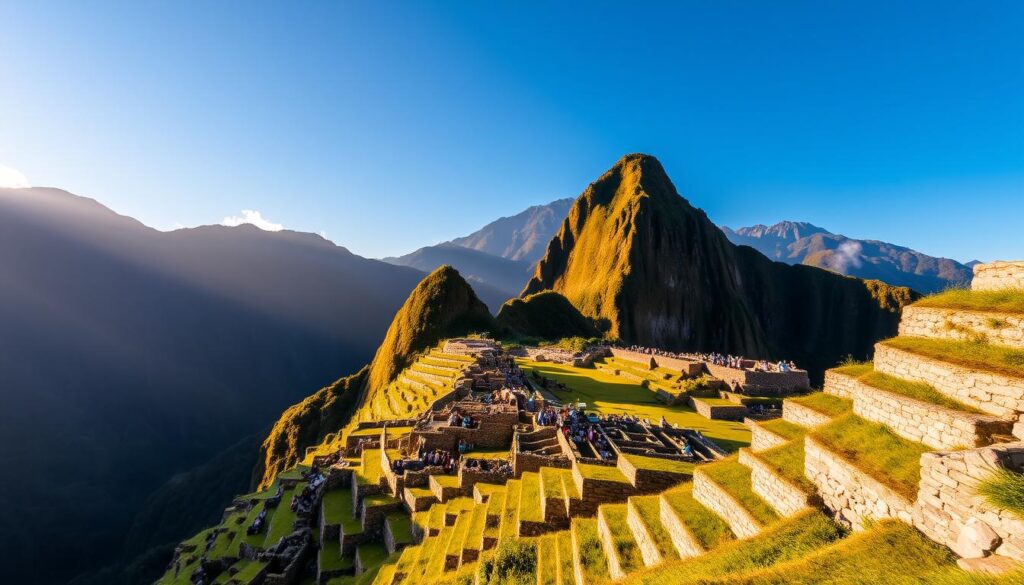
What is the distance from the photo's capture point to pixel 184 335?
143m

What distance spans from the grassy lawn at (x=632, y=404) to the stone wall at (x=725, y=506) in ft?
47.6

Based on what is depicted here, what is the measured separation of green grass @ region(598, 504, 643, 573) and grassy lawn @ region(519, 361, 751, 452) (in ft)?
48.0

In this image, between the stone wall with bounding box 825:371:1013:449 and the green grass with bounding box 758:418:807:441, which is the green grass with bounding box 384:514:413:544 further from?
the stone wall with bounding box 825:371:1013:449

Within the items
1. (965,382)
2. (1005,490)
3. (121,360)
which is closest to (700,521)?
(1005,490)

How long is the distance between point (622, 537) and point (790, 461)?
13.7 ft

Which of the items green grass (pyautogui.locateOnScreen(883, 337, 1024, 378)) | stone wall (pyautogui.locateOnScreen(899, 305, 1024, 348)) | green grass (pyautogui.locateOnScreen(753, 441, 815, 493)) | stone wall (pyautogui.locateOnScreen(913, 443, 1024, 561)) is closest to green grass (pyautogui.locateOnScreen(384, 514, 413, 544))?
green grass (pyautogui.locateOnScreen(753, 441, 815, 493))

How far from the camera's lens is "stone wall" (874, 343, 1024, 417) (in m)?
6.68

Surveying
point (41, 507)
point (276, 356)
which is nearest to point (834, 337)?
point (276, 356)

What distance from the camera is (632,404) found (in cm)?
3247

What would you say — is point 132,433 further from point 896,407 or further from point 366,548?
point 896,407

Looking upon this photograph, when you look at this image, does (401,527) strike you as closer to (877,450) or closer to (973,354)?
(877,450)

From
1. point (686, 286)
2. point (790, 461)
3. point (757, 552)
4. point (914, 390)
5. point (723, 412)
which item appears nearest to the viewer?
point (757, 552)

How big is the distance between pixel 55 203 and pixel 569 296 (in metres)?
219

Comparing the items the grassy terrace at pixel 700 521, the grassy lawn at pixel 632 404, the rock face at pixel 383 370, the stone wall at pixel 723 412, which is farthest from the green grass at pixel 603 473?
the rock face at pixel 383 370
